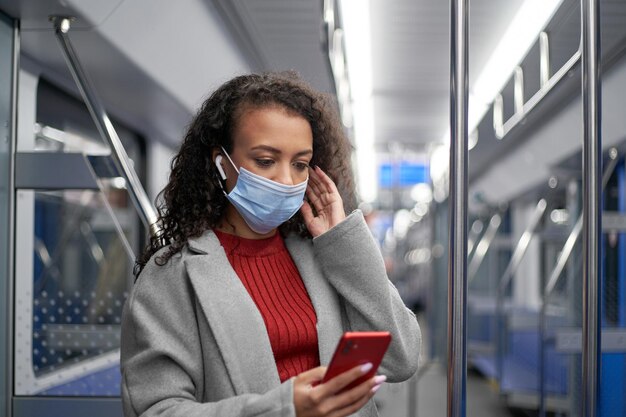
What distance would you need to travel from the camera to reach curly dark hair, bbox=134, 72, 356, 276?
147cm

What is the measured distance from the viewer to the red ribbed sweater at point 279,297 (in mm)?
1419

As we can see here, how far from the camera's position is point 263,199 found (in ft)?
4.66

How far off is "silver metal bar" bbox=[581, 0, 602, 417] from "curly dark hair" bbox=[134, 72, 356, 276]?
0.55m

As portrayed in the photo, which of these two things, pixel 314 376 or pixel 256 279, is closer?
pixel 314 376

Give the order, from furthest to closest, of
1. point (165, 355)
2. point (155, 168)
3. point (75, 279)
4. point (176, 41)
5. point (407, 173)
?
point (407, 173)
point (155, 168)
point (75, 279)
point (176, 41)
point (165, 355)

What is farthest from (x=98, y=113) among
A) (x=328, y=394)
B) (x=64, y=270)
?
(x=64, y=270)

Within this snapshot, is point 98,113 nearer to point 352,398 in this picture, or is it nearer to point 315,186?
point 315,186

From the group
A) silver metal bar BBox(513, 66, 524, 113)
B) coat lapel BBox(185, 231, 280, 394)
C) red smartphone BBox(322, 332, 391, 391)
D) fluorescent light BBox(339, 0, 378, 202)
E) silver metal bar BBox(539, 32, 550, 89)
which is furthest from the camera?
silver metal bar BBox(513, 66, 524, 113)

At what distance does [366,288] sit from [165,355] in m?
0.40

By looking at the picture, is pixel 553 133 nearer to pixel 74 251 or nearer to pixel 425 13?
pixel 425 13

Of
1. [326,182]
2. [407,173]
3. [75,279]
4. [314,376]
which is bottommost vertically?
[75,279]

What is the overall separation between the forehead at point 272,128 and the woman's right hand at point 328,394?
0.44 m

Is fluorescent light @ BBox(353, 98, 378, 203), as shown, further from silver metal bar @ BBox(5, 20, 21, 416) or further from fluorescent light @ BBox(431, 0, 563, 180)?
silver metal bar @ BBox(5, 20, 21, 416)

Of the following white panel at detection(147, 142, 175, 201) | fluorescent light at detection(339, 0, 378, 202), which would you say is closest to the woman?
fluorescent light at detection(339, 0, 378, 202)
